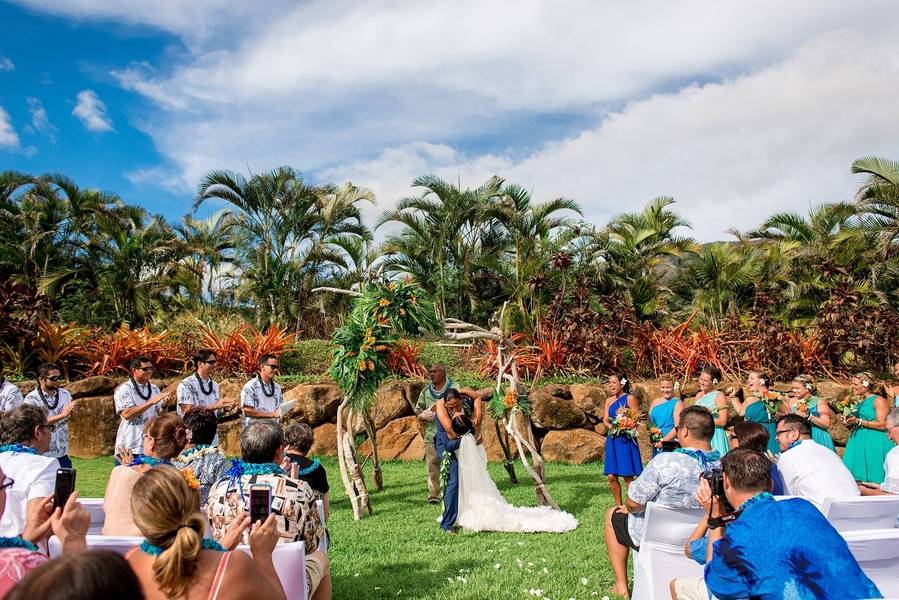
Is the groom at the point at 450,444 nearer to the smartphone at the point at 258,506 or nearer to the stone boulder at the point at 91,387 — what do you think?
the smartphone at the point at 258,506

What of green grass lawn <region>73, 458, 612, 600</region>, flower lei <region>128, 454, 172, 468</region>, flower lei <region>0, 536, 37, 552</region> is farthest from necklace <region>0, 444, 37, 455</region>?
green grass lawn <region>73, 458, 612, 600</region>

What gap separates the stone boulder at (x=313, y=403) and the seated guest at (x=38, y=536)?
8738mm

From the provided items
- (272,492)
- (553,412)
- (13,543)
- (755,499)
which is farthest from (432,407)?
(13,543)

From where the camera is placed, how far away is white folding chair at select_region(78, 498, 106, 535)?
12.9 ft

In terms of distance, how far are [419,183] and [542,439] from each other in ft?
29.6

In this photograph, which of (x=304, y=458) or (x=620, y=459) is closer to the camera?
(x=304, y=458)

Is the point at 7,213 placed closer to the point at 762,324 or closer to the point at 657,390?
the point at 657,390

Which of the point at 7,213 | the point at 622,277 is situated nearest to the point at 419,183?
the point at 622,277

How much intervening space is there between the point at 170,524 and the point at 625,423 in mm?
5431

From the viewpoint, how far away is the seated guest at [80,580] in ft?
4.08

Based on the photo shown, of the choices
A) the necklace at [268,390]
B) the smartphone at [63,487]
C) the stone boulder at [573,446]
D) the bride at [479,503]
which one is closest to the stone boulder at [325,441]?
the stone boulder at [573,446]

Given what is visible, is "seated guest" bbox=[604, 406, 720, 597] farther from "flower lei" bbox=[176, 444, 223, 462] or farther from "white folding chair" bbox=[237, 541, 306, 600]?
"flower lei" bbox=[176, 444, 223, 462]

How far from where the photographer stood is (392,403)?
11547 millimetres

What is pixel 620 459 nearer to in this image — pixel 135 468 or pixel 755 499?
pixel 755 499
